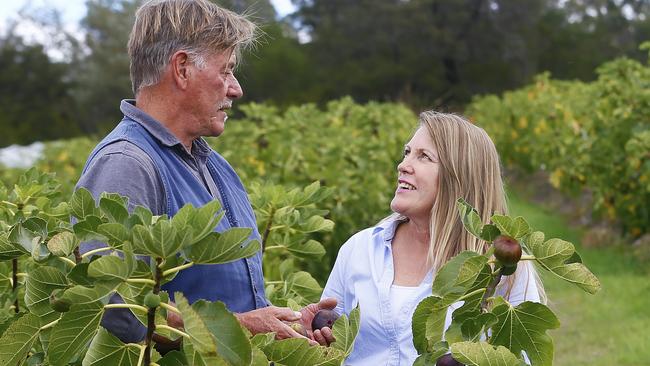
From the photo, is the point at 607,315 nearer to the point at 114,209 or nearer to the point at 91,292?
the point at 114,209

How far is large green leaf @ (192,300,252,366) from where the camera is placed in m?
1.58

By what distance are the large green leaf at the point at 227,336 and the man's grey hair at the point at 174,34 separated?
45.5 inches

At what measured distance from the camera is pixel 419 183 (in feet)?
10.1

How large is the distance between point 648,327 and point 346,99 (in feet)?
18.5

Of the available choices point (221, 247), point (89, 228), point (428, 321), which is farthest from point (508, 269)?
point (89, 228)

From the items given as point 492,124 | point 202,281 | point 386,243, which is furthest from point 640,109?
point 492,124

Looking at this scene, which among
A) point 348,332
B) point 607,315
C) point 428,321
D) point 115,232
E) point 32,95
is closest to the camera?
point 115,232

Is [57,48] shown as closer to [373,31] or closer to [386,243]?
[373,31]

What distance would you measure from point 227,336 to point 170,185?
95cm

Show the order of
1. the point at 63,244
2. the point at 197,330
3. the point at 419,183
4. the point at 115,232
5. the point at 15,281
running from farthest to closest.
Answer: the point at 419,183 < the point at 15,281 < the point at 63,244 < the point at 115,232 < the point at 197,330

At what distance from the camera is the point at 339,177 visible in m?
6.72

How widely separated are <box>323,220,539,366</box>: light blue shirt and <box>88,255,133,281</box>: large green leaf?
1386 millimetres

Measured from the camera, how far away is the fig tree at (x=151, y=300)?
1636 millimetres

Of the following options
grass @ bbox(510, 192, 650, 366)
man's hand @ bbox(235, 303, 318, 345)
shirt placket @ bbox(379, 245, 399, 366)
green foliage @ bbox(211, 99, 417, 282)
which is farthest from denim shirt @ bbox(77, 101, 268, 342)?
grass @ bbox(510, 192, 650, 366)
